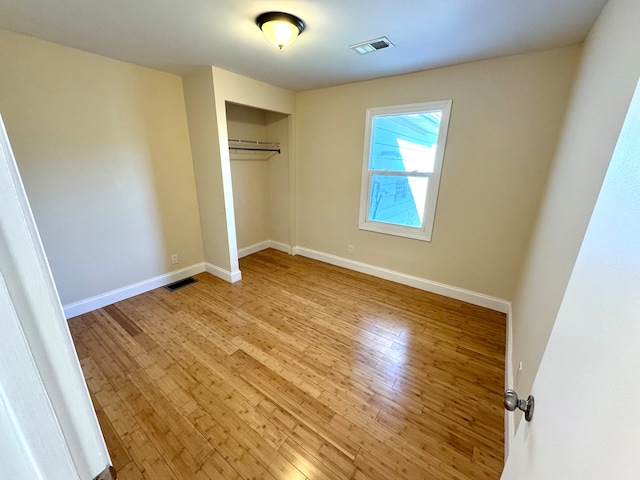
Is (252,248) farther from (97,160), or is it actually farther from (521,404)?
(521,404)

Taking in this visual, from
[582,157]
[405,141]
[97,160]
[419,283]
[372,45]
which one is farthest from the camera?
[419,283]

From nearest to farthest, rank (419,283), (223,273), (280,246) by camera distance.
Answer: (419,283) < (223,273) < (280,246)

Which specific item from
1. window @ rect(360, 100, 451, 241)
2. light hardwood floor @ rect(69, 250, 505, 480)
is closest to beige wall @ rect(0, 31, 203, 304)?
light hardwood floor @ rect(69, 250, 505, 480)

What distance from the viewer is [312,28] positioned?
72.1 inches

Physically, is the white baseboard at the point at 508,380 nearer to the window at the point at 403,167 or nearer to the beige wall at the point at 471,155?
the beige wall at the point at 471,155

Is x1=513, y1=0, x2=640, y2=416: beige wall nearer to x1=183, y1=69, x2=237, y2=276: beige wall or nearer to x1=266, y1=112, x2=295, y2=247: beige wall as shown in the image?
x1=183, y1=69, x2=237, y2=276: beige wall

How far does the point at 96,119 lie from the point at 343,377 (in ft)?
10.5

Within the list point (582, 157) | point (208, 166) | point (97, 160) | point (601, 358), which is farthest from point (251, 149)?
point (601, 358)

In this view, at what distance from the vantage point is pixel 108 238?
8.81 feet

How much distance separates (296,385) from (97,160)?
278 cm

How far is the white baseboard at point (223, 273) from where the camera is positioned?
3275 millimetres

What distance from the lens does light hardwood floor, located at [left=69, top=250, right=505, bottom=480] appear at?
4.55ft

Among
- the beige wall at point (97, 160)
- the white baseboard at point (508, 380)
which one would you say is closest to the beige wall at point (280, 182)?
the beige wall at point (97, 160)

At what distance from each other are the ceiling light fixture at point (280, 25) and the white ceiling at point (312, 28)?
2.2 inches
